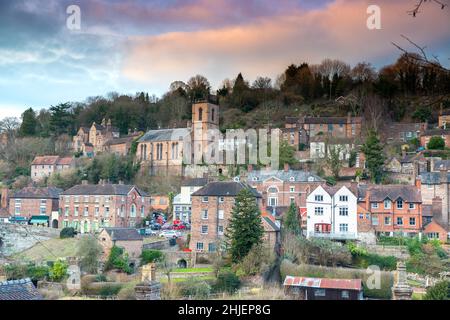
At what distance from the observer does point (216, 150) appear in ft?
133

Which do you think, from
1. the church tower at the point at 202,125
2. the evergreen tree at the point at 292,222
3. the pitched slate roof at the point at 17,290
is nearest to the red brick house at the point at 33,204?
the church tower at the point at 202,125

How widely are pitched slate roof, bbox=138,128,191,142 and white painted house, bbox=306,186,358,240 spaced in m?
16.7

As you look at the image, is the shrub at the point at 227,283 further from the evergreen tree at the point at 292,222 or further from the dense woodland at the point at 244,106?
the dense woodland at the point at 244,106

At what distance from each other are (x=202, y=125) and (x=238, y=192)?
18435 mm

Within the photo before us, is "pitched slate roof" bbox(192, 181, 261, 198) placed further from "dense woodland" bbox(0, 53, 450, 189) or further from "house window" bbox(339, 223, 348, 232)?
"dense woodland" bbox(0, 53, 450, 189)

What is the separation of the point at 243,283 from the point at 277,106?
27.3 meters

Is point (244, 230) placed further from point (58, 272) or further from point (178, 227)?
point (178, 227)

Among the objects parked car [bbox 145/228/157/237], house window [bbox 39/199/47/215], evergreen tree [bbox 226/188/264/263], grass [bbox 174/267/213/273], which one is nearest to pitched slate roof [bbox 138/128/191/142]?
house window [bbox 39/199/47/215]

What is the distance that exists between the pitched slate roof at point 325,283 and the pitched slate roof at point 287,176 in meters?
12.0

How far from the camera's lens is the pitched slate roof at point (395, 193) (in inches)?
1067

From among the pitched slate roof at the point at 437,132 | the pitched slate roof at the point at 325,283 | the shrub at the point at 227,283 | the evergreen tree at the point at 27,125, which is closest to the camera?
the pitched slate roof at the point at 325,283

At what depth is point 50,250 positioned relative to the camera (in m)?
28.0
